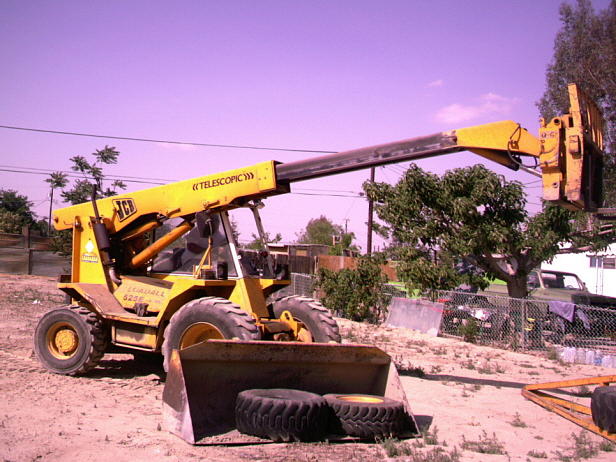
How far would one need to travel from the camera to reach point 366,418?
245 inches

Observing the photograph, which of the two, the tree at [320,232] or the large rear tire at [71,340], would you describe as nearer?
the large rear tire at [71,340]

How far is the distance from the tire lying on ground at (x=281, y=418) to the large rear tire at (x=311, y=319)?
265cm

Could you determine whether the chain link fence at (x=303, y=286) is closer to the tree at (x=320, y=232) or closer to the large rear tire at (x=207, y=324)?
the large rear tire at (x=207, y=324)

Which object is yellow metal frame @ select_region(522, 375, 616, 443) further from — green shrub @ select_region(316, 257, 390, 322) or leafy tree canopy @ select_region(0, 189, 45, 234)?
leafy tree canopy @ select_region(0, 189, 45, 234)

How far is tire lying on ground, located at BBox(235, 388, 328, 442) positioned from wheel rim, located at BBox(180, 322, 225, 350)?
5.89ft

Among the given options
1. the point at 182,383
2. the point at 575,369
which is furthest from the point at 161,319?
the point at 575,369

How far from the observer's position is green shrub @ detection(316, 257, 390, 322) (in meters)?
18.6

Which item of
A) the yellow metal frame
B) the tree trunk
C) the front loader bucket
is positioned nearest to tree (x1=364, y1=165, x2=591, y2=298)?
the tree trunk

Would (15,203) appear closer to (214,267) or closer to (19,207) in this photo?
(19,207)

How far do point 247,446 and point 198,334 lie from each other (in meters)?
2.23

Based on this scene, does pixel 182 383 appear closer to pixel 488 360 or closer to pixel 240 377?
pixel 240 377

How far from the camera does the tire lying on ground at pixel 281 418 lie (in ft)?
19.6

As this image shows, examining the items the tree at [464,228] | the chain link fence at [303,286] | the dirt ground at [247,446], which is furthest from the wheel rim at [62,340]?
the chain link fence at [303,286]

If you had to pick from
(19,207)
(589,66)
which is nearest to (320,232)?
(19,207)
